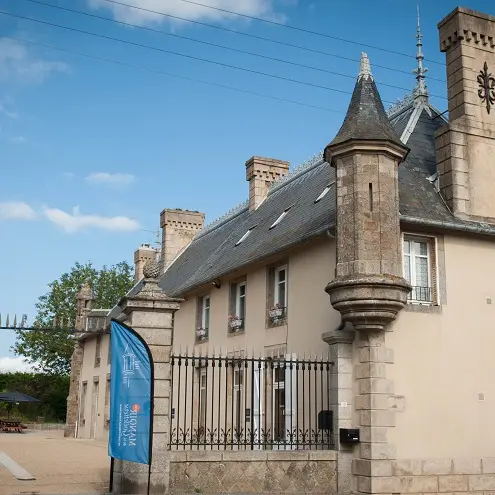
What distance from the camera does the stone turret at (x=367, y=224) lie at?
13133mm

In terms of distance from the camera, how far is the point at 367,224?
44.3 feet

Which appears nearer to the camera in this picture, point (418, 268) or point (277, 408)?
point (418, 268)

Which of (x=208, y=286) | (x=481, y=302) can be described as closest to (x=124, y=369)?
(x=481, y=302)

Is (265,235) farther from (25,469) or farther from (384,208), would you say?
(25,469)

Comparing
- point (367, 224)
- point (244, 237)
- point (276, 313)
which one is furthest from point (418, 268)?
point (244, 237)

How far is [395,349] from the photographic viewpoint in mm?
13672

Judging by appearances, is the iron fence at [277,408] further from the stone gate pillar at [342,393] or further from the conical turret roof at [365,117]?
the conical turret roof at [365,117]

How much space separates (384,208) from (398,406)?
3741mm

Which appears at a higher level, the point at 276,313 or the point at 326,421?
the point at 276,313

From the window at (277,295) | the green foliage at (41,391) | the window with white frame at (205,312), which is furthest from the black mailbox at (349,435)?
the green foliage at (41,391)

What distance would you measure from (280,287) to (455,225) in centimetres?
534

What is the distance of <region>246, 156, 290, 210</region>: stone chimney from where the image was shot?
84.8 ft

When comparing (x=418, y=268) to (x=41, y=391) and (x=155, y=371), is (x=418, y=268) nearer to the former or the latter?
(x=155, y=371)

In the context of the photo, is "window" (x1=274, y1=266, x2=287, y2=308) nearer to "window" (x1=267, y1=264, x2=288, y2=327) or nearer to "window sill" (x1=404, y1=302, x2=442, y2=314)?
"window" (x1=267, y1=264, x2=288, y2=327)
